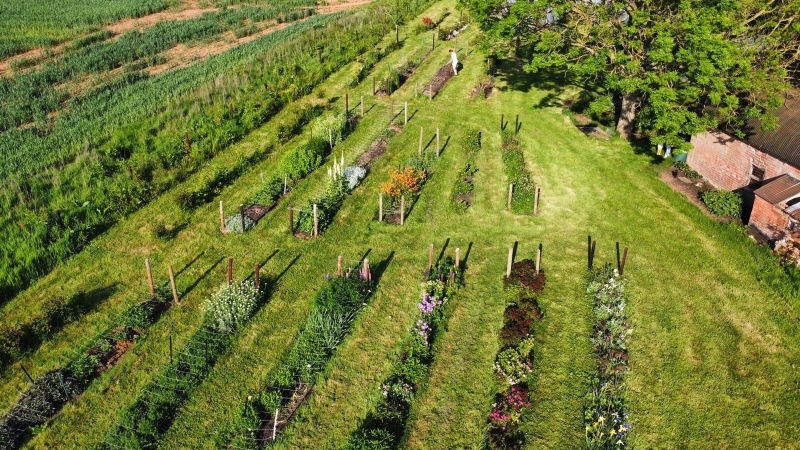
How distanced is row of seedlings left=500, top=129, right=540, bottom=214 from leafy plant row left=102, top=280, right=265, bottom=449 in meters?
12.7

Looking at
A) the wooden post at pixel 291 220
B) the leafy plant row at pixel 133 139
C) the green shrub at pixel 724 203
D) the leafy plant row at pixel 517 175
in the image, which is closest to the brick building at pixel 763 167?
the green shrub at pixel 724 203

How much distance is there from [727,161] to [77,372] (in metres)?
28.6

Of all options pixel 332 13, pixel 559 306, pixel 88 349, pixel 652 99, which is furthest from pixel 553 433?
pixel 332 13

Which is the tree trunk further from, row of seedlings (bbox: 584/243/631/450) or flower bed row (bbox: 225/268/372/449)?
flower bed row (bbox: 225/268/372/449)

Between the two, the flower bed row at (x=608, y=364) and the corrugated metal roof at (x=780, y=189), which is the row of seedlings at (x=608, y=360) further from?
the corrugated metal roof at (x=780, y=189)

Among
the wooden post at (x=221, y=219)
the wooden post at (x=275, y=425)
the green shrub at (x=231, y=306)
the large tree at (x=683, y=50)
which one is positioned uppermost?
the large tree at (x=683, y=50)

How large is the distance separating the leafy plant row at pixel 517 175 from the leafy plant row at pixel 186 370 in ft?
42.3

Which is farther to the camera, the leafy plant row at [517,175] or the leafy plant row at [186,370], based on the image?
the leafy plant row at [517,175]

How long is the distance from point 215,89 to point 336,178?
49.4 feet

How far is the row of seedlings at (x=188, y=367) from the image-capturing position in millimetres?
15398

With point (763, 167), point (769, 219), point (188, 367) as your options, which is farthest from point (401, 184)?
point (763, 167)

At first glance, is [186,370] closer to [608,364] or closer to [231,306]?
[231,306]

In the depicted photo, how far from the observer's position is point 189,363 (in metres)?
17.7

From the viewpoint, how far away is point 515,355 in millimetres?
17859
